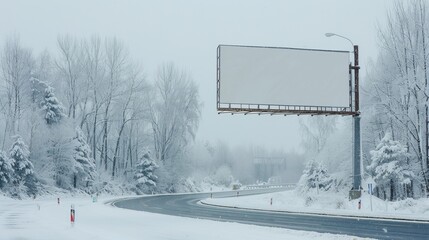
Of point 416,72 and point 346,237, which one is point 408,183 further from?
point 346,237

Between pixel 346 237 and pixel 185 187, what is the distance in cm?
7100

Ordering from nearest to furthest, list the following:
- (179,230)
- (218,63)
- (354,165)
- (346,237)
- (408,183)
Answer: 1. (346,237)
2. (179,230)
3. (218,63)
4. (354,165)
5. (408,183)

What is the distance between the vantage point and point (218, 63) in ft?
115

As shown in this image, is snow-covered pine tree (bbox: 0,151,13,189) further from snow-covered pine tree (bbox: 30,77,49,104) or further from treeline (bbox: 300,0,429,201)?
treeline (bbox: 300,0,429,201)

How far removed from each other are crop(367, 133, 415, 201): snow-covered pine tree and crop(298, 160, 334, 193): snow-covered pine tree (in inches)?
507

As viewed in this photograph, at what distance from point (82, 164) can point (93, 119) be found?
10.3 m

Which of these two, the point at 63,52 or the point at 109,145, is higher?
the point at 63,52

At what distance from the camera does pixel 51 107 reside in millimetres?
64125

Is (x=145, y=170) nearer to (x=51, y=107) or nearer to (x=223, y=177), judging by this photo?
(x=51, y=107)

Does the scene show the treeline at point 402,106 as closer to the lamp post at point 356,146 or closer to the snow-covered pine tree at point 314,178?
the lamp post at point 356,146

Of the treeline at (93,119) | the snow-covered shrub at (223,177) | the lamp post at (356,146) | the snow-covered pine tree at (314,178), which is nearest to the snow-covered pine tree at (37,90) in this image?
the treeline at (93,119)

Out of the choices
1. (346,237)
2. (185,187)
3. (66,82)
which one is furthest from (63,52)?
(346,237)

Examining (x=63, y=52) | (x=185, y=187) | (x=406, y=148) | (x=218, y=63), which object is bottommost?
(x=185, y=187)

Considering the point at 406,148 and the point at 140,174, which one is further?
the point at 140,174
